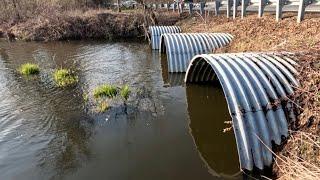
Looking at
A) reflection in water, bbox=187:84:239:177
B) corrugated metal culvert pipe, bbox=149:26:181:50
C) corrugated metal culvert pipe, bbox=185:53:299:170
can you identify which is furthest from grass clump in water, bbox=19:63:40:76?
corrugated metal culvert pipe, bbox=185:53:299:170

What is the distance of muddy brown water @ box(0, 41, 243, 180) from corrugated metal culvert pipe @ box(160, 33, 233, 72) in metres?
0.60

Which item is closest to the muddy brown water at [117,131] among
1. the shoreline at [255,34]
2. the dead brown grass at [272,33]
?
the shoreline at [255,34]

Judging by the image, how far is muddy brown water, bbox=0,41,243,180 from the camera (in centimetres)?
773

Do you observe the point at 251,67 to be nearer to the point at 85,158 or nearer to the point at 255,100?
the point at 255,100

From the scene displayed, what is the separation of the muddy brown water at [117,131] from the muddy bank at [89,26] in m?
12.1

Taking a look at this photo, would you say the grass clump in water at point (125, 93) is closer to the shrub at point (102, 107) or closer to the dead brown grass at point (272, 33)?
the shrub at point (102, 107)

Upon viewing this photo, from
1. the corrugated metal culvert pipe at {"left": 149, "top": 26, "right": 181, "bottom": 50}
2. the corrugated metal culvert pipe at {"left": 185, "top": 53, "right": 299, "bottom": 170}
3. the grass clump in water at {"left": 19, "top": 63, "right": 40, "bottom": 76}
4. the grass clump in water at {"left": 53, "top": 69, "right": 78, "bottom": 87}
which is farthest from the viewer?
the corrugated metal culvert pipe at {"left": 149, "top": 26, "right": 181, "bottom": 50}

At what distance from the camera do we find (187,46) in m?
15.7

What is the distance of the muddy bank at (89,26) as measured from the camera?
2778 cm

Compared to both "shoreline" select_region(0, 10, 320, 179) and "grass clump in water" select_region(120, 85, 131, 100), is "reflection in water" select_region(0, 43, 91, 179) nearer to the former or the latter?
"grass clump in water" select_region(120, 85, 131, 100)

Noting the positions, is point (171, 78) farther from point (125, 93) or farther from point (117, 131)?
point (117, 131)

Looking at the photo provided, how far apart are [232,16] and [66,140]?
15485 millimetres

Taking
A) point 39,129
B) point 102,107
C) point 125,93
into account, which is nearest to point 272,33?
point 125,93

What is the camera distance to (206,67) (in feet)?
41.9
